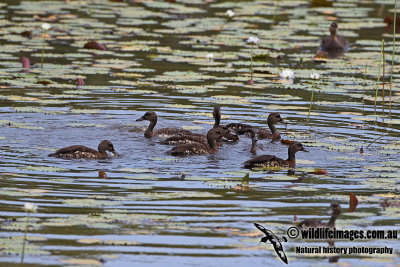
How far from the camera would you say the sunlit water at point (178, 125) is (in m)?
7.77

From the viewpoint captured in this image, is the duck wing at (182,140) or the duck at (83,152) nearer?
the duck at (83,152)

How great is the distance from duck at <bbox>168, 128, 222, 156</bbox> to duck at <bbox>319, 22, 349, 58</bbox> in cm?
845

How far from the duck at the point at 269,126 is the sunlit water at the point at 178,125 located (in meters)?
0.21

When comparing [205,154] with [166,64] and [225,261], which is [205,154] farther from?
[166,64]

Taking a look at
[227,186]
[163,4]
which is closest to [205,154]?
[227,186]

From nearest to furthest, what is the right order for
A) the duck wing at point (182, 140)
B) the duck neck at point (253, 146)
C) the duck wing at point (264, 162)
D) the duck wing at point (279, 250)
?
the duck wing at point (279, 250) → the duck wing at point (264, 162) → the duck neck at point (253, 146) → the duck wing at point (182, 140)

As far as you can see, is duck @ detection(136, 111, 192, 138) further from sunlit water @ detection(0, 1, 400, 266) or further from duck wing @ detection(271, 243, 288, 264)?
duck wing @ detection(271, 243, 288, 264)

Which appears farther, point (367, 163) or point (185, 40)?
point (185, 40)

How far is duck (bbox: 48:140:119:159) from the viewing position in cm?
1089

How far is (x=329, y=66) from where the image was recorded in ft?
59.4

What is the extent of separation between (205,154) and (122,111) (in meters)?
2.76

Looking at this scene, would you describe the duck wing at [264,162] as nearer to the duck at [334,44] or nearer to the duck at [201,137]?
the duck at [201,137]

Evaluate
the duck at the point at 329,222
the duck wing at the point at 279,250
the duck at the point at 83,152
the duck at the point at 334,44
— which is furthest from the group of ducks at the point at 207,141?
the duck at the point at 334,44

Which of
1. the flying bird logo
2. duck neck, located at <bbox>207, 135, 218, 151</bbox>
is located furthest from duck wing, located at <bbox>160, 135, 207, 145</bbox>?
the flying bird logo
